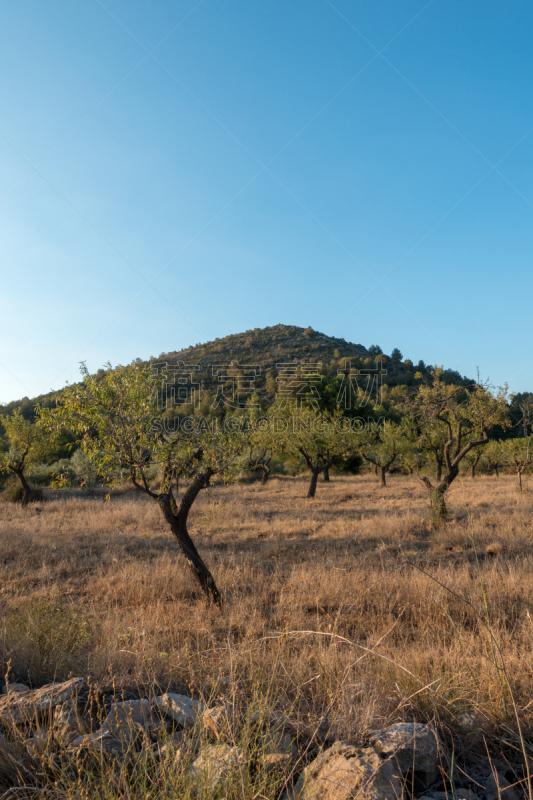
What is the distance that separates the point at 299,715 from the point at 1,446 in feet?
127

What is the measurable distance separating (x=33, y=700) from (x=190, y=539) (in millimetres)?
5338

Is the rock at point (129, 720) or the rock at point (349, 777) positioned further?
the rock at point (129, 720)

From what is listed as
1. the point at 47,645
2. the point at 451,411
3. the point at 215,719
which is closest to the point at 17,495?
the point at 47,645

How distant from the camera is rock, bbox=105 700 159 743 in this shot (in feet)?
7.46

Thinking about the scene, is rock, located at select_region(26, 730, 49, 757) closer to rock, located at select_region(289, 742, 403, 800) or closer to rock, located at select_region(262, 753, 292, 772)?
rock, located at select_region(262, 753, 292, 772)

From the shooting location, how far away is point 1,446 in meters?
33.6

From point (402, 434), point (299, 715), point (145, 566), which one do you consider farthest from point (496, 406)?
point (402, 434)

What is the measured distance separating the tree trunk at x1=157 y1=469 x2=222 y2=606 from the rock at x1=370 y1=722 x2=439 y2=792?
5.43 metres

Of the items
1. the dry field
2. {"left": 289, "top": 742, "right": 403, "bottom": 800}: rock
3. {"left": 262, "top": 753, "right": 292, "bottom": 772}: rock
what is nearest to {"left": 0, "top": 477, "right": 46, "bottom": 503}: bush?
the dry field

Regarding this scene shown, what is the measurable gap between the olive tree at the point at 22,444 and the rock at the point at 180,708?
21.4m

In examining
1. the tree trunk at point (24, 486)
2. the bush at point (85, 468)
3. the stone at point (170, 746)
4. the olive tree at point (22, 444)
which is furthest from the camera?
the bush at point (85, 468)

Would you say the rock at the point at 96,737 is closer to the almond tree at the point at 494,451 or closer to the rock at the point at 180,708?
the rock at the point at 180,708

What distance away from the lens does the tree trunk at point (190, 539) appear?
290 inches

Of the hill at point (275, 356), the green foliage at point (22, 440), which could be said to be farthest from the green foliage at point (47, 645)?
the hill at point (275, 356)
